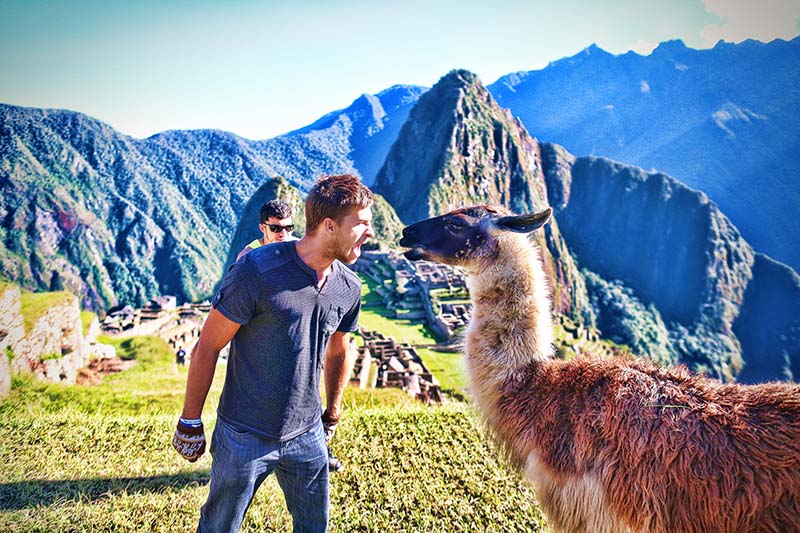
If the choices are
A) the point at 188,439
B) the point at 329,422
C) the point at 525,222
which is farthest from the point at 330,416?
the point at 525,222

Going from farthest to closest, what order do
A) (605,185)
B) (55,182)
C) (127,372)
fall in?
(605,185) → (55,182) → (127,372)

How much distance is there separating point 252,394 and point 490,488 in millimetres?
2971

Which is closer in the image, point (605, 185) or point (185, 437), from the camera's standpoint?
point (185, 437)

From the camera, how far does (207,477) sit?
4.20 m

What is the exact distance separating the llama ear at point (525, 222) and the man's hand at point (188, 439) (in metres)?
2.60

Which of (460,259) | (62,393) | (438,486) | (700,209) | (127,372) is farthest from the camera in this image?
(700,209)

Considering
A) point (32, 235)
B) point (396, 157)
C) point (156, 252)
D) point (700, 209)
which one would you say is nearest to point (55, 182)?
point (32, 235)

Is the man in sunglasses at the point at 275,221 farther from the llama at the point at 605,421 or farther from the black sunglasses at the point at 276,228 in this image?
the llama at the point at 605,421

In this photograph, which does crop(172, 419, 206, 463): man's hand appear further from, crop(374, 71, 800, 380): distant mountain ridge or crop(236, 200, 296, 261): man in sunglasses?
crop(374, 71, 800, 380): distant mountain ridge

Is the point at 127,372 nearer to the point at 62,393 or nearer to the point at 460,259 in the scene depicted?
the point at 62,393

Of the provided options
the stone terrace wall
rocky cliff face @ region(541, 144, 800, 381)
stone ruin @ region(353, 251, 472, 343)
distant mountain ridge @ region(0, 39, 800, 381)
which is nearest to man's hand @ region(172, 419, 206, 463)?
the stone terrace wall

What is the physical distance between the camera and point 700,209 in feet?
509

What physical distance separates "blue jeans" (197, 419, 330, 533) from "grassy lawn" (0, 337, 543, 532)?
113 centimetres

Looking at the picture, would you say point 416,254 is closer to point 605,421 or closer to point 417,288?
point 605,421
